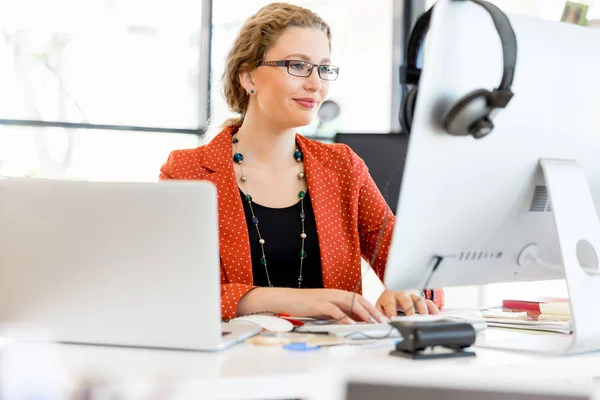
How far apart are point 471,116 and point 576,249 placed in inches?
11.9

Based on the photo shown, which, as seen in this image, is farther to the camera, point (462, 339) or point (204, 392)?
point (462, 339)

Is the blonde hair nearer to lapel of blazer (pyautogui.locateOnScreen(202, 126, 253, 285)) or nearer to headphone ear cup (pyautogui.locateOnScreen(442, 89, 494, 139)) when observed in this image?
lapel of blazer (pyautogui.locateOnScreen(202, 126, 253, 285))

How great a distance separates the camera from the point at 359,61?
14.4ft

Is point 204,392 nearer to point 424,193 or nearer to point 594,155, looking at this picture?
point 424,193

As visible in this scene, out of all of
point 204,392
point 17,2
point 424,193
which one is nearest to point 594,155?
point 424,193

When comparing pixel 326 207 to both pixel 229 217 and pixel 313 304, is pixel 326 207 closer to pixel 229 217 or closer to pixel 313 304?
pixel 229 217

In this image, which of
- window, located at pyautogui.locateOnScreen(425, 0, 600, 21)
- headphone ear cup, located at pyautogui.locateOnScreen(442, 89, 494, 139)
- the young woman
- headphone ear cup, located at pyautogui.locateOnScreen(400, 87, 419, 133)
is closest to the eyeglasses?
the young woman

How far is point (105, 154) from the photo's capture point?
3.95 meters

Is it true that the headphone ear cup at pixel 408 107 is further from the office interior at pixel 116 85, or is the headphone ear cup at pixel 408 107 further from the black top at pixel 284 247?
the office interior at pixel 116 85

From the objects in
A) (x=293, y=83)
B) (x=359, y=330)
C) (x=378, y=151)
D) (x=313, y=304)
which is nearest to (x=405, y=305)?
(x=313, y=304)

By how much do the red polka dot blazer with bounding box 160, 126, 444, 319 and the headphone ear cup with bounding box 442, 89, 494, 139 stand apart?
2.85 ft

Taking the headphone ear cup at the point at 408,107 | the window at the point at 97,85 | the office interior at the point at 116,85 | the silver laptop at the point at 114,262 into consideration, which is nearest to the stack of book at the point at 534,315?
the headphone ear cup at the point at 408,107

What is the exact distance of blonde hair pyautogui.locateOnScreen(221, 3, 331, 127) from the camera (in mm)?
2078

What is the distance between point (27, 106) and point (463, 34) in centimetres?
329
